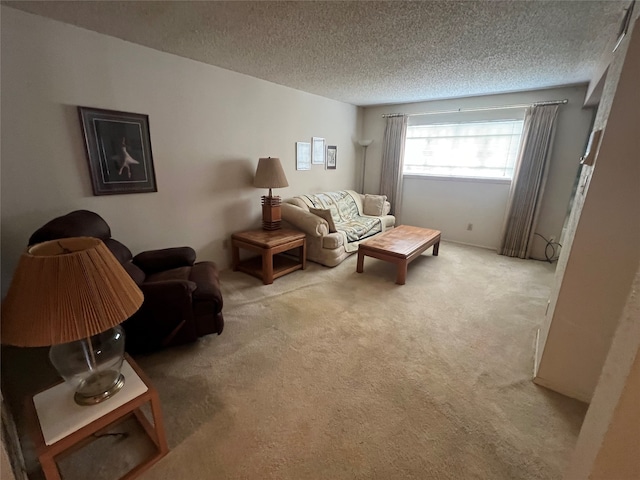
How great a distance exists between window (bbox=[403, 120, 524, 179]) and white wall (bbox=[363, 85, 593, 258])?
20 cm

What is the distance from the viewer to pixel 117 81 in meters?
2.45

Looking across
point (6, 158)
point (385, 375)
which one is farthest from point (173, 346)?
point (6, 158)

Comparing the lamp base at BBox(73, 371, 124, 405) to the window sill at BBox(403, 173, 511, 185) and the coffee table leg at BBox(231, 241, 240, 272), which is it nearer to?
the coffee table leg at BBox(231, 241, 240, 272)

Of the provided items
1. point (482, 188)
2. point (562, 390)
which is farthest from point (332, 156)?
point (562, 390)

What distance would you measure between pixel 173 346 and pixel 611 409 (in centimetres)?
240

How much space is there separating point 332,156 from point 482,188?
8.35 feet

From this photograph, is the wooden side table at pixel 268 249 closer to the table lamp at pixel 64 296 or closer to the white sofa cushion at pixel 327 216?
the white sofa cushion at pixel 327 216

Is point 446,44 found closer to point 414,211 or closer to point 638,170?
point 638,170

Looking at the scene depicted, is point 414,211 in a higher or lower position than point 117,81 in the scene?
lower

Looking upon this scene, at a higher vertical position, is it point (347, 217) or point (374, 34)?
point (374, 34)

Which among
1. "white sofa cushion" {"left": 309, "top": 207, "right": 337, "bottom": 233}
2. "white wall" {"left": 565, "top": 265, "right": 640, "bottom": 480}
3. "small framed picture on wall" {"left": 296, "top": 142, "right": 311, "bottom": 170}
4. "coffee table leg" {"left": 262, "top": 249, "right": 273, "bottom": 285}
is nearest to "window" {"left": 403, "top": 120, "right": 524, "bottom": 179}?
"small framed picture on wall" {"left": 296, "top": 142, "right": 311, "bottom": 170}

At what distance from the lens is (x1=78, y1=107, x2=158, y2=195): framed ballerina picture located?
7.81 feet

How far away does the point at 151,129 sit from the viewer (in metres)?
2.73

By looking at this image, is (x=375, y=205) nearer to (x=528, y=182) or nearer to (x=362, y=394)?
(x=528, y=182)
